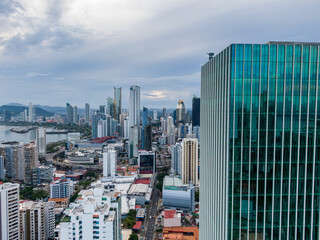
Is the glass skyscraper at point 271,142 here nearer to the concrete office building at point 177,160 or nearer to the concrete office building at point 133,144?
the concrete office building at point 177,160

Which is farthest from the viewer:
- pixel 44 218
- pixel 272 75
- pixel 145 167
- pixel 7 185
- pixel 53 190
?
pixel 145 167

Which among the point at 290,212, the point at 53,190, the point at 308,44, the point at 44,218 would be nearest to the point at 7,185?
the point at 44,218

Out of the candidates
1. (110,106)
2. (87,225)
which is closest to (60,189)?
(87,225)

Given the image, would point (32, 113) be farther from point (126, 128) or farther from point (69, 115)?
point (126, 128)

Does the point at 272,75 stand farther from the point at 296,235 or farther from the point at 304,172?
the point at 296,235

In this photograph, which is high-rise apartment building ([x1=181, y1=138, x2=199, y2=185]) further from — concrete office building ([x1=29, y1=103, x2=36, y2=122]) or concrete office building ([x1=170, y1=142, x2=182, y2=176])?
concrete office building ([x1=29, y1=103, x2=36, y2=122])
